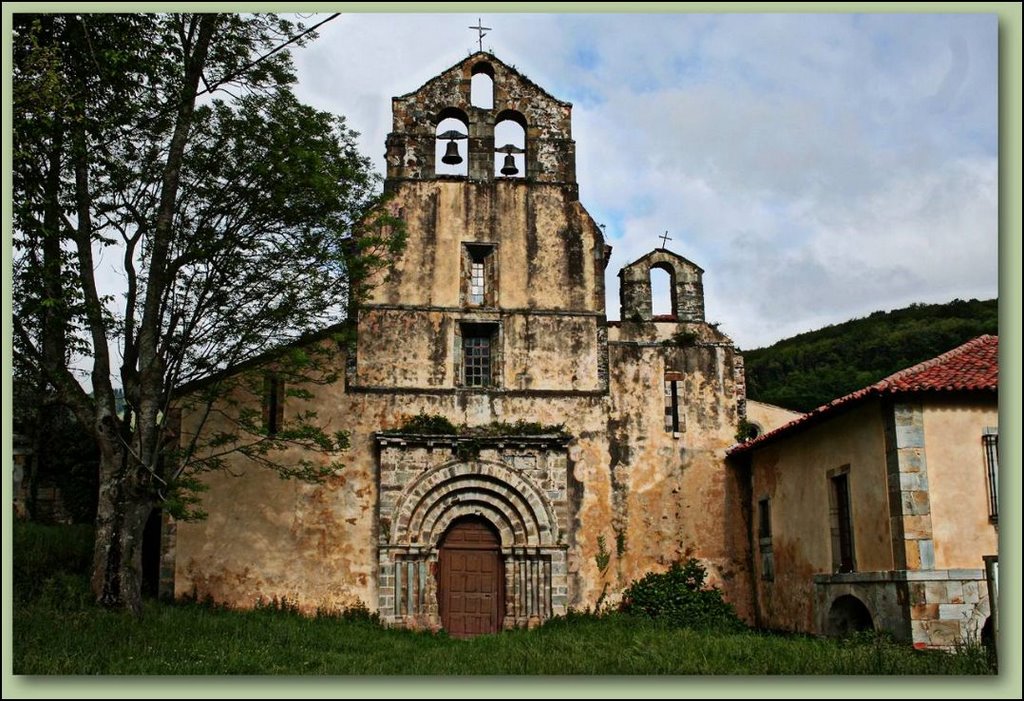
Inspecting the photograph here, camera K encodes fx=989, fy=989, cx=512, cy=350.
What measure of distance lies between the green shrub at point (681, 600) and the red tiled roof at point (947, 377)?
13.8 ft

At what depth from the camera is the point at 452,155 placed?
20.1m

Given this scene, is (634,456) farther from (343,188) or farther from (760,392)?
(760,392)

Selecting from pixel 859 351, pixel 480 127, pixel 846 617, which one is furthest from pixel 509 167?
pixel 859 351

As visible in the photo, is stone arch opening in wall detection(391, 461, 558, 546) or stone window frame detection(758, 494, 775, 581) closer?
stone arch opening in wall detection(391, 461, 558, 546)

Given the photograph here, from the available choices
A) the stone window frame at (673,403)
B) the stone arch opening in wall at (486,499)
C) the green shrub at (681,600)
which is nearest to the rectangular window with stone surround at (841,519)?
the green shrub at (681,600)

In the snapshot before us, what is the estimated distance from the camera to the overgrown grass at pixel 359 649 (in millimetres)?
11242

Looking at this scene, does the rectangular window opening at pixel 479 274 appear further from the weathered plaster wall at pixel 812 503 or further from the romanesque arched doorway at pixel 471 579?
the weathered plaster wall at pixel 812 503

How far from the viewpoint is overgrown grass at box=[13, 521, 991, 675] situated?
11242 millimetres

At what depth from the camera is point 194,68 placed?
1502 cm

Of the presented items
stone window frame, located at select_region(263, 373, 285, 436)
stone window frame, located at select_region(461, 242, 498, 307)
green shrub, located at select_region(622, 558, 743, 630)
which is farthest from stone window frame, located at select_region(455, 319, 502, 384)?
green shrub, located at select_region(622, 558, 743, 630)

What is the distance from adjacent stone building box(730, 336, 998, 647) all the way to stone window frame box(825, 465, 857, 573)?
2 cm

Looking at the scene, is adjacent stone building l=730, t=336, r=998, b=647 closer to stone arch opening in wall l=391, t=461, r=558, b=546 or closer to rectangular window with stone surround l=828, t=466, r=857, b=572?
rectangular window with stone surround l=828, t=466, r=857, b=572

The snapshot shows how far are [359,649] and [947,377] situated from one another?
31.6 ft

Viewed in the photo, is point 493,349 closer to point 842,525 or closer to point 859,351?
point 842,525
